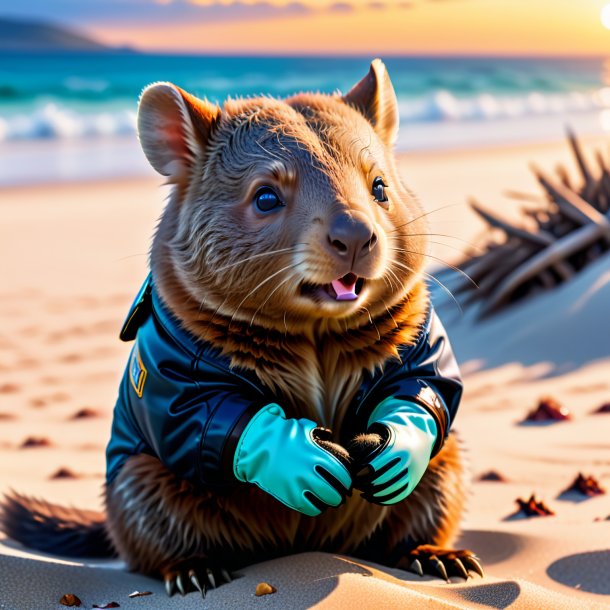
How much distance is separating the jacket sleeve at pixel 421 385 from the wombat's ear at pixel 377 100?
670 mm

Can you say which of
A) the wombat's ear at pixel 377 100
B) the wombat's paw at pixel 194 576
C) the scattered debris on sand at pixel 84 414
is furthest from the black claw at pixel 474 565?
the scattered debris on sand at pixel 84 414

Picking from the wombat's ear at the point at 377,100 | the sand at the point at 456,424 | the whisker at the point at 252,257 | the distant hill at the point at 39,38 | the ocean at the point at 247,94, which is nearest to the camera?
the whisker at the point at 252,257

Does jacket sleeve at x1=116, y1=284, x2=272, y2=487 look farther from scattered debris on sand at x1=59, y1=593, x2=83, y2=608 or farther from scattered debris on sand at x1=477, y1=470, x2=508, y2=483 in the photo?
scattered debris on sand at x1=477, y1=470, x2=508, y2=483

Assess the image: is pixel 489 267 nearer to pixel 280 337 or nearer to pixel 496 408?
pixel 496 408

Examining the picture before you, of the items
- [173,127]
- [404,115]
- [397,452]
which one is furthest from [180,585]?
[404,115]

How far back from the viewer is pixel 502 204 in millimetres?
10656

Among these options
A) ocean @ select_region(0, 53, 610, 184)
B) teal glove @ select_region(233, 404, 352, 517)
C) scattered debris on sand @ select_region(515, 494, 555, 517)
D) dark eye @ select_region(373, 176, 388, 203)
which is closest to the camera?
teal glove @ select_region(233, 404, 352, 517)

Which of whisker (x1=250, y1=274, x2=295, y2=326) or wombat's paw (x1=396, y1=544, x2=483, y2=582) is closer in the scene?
whisker (x1=250, y1=274, x2=295, y2=326)

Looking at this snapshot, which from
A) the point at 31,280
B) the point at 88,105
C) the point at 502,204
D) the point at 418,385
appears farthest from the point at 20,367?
the point at 88,105

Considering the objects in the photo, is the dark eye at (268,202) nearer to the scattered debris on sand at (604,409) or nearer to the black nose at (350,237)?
the black nose at (350,237)

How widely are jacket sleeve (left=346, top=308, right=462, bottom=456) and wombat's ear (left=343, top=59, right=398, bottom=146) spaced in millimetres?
670

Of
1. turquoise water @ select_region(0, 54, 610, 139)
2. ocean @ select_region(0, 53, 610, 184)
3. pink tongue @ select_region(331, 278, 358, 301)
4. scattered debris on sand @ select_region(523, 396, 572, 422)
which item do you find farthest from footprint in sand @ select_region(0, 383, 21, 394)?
turquoise water @ select_region(0, 54, 610, 139)

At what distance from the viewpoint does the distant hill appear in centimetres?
6625

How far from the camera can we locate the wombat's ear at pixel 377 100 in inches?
125
